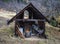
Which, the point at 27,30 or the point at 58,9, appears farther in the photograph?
the point at 58,9

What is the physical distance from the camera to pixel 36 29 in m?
12.7

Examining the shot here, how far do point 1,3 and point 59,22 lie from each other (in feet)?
37.4

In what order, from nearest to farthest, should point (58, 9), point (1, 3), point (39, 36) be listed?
point (39, 36) → point (58, 9) → point (1, 3)

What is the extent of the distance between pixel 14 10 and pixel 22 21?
1141 cm

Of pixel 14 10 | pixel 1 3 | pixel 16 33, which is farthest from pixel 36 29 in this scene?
pixel 1 3

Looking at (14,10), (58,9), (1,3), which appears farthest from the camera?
(1,3)

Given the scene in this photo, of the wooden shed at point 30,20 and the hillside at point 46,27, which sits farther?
the wooden shed at point 30,20

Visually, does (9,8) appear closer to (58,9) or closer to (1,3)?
(1,3)

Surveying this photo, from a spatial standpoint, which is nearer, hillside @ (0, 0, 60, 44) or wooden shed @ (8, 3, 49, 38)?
hillside @ (0, 0, 60, 44)

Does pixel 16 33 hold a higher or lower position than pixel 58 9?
lower

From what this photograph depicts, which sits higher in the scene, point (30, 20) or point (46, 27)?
point (30, 20)

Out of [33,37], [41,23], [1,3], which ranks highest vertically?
[1,3]

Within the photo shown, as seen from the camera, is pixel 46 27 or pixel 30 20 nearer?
pixel 30 20

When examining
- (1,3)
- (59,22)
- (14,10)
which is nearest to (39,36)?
(59,22)
